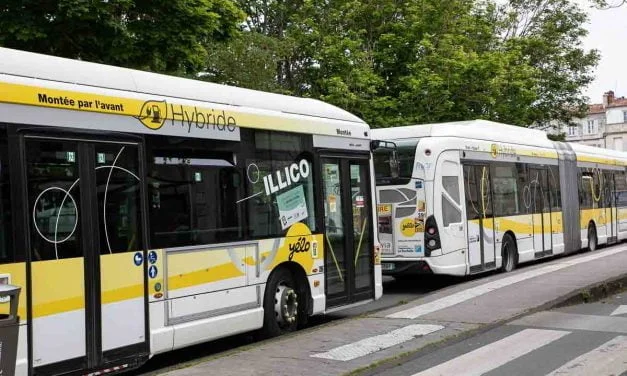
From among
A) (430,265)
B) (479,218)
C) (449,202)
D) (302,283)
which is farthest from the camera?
(479,218)

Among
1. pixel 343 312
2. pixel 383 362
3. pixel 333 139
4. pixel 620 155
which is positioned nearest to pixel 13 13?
pixel 333 139

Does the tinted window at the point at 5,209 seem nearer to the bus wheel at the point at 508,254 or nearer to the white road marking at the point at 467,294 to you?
the white road marking at the point at 467,294

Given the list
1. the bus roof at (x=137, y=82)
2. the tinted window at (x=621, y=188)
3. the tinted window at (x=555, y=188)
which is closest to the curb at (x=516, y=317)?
the bus roof at (x=137, y=82)

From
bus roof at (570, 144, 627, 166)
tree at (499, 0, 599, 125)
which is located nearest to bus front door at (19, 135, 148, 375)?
bus roof at (570, 144, 627, 166)

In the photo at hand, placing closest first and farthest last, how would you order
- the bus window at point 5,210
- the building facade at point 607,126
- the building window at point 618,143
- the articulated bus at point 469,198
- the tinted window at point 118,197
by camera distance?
the bus window at point 5,210 < the tinted window at point 118,197 < the articulated bus at point 469,198 < the building window at point 618,143 < the building facade at point 607,126

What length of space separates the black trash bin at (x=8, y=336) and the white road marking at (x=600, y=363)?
483 centimetres

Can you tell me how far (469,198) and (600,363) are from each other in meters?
7.32

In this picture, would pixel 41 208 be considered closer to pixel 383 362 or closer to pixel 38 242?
pixel 38 242

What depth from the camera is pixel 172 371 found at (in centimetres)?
680

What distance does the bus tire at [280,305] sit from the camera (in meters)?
8.77

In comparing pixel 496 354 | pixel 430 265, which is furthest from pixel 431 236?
pixel 496 354

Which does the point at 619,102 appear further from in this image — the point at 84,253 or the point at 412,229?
the point at 84,253

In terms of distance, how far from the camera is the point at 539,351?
769 centimetres

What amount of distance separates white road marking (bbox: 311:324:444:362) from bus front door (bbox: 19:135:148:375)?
2.01 metres
